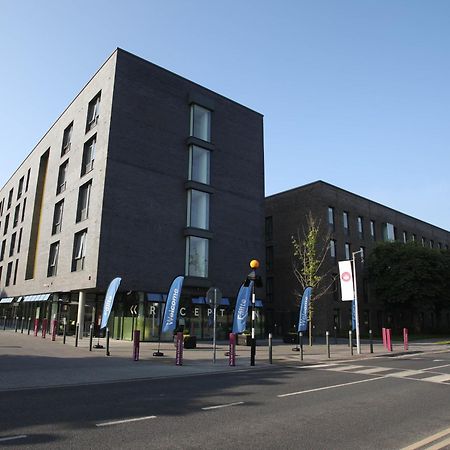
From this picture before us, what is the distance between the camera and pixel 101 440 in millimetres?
5961

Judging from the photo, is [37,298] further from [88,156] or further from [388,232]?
[388,232]

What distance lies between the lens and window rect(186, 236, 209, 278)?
32891mm

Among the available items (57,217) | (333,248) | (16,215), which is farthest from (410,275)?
(16,215)

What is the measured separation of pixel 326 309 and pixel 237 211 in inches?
547

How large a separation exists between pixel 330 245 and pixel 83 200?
2485cm

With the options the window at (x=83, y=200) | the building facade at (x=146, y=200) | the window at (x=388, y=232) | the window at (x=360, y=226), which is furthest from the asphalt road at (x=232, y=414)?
the window at (x=388, y=232)

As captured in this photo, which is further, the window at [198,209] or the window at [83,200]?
the window at [198,209]

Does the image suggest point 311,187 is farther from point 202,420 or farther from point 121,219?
point 202,420

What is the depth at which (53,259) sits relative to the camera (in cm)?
3788

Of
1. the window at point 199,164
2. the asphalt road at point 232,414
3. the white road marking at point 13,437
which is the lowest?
the white road marking at point 13,437

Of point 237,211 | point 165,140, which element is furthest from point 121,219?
point 237,211

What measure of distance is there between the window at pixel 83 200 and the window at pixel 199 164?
25.9ft

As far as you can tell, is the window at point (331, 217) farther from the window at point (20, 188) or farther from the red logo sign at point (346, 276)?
the window at point (20, 188)

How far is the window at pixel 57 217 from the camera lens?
38.0m
